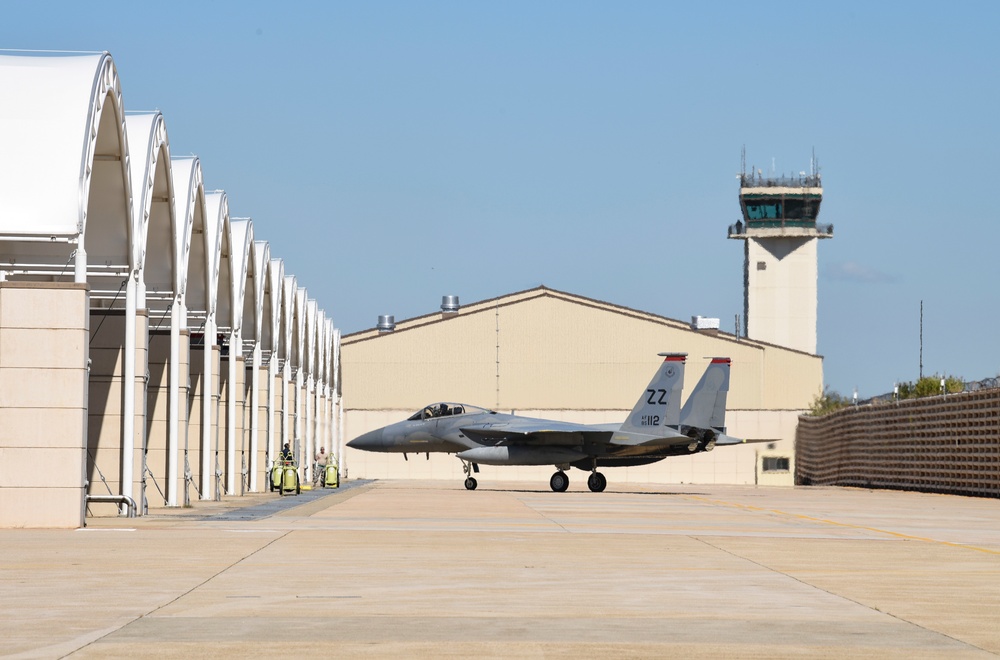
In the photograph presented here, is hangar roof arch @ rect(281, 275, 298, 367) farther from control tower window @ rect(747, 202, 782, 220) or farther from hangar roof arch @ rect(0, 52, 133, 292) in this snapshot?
control tower window @ rect(747, 202, 782, 220)

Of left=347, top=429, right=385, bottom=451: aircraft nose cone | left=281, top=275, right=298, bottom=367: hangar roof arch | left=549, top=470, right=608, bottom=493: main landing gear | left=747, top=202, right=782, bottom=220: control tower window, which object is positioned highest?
left=747, top=202, right=782, bottom=220: control tower window

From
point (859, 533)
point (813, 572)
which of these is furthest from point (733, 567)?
point (859, 533)

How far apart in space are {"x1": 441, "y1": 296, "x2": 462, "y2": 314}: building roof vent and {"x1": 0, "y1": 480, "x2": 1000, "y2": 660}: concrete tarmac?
52.4m

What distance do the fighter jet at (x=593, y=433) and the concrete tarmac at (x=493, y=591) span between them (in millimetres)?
17135

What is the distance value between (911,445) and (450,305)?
2858cm

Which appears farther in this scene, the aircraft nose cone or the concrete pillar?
the aircraft nose cone

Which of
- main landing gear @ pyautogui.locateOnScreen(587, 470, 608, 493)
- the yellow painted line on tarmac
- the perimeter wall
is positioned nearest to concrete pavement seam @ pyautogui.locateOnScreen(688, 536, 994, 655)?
the yellow painted line on tarmac

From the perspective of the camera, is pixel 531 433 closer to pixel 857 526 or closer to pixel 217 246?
pixel 217 246

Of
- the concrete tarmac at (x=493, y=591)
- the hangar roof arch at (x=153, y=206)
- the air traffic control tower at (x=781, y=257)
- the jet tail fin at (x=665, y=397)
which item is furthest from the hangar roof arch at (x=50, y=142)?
the air traffic control tower at (x=781, y=257)

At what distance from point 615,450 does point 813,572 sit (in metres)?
27.7

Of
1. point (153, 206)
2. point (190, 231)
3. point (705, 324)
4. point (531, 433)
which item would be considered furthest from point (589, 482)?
point (705, 324)

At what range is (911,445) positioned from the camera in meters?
54.3

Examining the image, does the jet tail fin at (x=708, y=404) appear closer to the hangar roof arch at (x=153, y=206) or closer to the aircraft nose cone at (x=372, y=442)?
the aircraft nose cone at (x=372, y=442)

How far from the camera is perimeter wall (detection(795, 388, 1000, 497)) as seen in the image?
4519 cm
